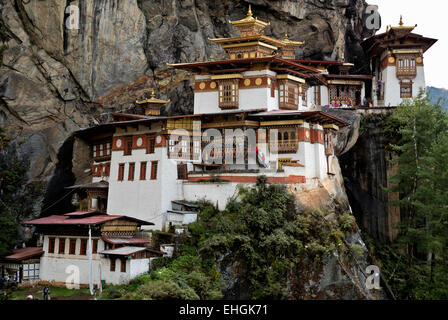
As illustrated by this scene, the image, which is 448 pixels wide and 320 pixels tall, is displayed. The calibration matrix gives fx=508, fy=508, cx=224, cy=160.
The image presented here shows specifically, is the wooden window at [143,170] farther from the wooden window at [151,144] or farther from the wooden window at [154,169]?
the wooden window at [151,144]

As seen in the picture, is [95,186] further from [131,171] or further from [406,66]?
[406,66]

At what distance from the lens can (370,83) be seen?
57.2m

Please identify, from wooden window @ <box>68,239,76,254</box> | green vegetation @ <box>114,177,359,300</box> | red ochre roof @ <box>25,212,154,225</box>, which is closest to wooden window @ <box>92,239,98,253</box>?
red ochre roof @ <box>25,212,154,225</box>

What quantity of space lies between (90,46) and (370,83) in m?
31.2

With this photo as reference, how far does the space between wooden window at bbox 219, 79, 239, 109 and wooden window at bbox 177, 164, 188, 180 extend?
7.40 metres

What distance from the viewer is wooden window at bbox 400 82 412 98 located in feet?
174

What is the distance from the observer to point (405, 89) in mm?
53219

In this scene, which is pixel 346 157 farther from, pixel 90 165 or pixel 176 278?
pixel 176 278

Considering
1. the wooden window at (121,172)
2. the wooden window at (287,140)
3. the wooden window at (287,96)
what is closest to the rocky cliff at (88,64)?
the wooden window at (287,140)

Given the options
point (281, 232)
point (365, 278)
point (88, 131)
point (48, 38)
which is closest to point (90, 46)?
point (48, 38)

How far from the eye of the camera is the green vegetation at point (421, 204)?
3372 cm

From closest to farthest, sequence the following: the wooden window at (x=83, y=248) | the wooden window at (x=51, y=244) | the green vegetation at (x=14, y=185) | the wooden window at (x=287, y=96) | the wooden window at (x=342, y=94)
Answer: the wooden window at (x=83, y=248) < the wooden window at (x=51, y=244) < the green vegetation at (x=14, y=185) < the wooden window at (x=287, y=96) < the wooden window at (x=342, y=94)

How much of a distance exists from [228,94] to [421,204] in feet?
57.0

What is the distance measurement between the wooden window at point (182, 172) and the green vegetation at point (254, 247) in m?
3.75
